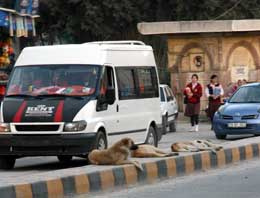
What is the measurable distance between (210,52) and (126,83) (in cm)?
1609

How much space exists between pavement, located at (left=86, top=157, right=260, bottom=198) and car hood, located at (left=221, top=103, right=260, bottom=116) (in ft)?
22.3

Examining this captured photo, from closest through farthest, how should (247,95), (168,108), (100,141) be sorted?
(100,141)
(247,95)
(168,108)

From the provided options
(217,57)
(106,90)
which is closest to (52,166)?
(106,90)

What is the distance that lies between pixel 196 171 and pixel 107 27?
100ft

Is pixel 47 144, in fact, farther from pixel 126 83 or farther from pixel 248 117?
pixel 248 117

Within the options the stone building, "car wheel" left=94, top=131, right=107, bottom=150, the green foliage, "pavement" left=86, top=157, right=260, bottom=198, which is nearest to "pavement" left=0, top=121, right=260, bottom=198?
"pavement" left=86, top=157, right=260, bottom=198

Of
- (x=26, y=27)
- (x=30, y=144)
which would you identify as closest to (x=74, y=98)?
(x=30, y=144)

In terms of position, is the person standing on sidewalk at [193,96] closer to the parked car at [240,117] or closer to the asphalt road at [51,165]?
the asphalt road at [51,165]

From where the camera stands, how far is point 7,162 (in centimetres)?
1489

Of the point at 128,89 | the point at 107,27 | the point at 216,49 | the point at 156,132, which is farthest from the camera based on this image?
the point at 107,27

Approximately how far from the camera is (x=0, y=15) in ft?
77.5

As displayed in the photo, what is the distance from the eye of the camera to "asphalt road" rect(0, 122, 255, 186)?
11047mm

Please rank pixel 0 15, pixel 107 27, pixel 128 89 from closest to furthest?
pixel 128 89 < pixel 0 15 < pixel 107 27

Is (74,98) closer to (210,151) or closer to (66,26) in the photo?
(210,151)
